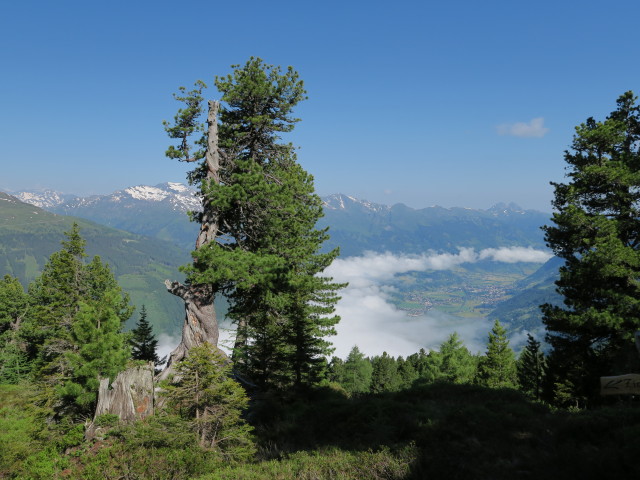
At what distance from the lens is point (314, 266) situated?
21188mm

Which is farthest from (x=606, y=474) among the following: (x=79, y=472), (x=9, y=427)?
(x=9, y=427)

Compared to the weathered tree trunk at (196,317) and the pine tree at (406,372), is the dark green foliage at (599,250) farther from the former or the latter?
the pine tree at (406,372)

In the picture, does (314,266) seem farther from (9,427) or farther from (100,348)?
(9,427)

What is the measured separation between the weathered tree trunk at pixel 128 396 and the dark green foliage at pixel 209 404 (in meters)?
2.21

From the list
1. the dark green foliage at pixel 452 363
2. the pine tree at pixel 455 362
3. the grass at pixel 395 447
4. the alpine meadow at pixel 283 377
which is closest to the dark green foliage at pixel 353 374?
the dark green foliage at pixel 452 363

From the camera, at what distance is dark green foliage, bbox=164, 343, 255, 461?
28.7 ft

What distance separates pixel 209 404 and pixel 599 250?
15.2 metres

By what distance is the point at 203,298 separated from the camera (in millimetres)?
13516

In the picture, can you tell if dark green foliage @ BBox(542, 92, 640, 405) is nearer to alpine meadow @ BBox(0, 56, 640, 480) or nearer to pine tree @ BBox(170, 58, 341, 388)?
alpine meadow @ BBox(0, 56, 640, 480)

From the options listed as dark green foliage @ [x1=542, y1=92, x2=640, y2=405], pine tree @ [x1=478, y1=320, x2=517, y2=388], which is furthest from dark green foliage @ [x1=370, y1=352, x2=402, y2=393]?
dark green foliage @ [x1=542, y1=92, x2=640, y2=405]

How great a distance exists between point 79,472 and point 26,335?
33.2 meters

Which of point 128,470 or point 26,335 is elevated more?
point 128,470

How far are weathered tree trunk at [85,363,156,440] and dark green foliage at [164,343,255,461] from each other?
2.21 m

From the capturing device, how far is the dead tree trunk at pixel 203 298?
44.1ft
